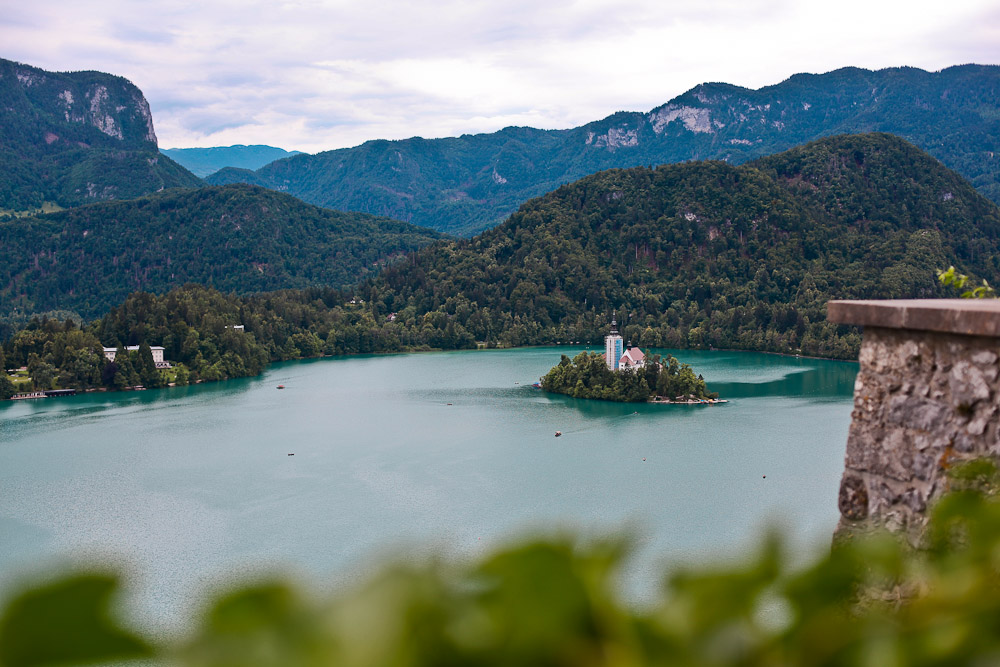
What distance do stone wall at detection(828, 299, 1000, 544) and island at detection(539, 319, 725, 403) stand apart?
112 ft

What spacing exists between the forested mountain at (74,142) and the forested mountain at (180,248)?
75.4 feet

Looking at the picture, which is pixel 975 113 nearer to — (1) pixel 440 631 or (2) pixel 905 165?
(2) pixel 905 165

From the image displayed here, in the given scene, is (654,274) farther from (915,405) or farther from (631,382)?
(915,405)

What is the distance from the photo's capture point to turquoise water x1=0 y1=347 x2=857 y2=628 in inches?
748

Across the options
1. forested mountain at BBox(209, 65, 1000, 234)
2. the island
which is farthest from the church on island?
forested mountain at BBox(209, 65, 1000, 234)

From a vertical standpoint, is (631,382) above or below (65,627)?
below

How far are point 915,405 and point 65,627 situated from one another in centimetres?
321

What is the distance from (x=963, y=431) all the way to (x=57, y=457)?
98.2 feet

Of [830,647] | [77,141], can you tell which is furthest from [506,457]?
[77,141]

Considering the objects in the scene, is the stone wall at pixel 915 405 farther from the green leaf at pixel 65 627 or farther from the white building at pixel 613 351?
the white building at pixel 613 351

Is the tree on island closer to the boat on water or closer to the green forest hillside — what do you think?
the green forest hillside

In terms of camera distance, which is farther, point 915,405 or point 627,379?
point 627,379

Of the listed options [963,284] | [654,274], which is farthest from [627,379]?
[654,274]

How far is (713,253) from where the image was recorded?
7438 cm
